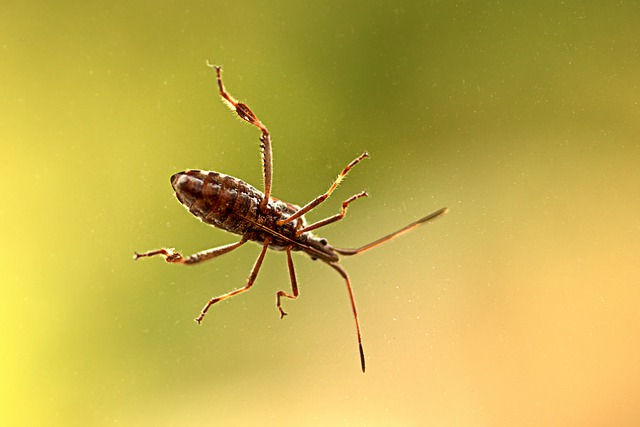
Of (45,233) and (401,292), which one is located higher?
(45,233)

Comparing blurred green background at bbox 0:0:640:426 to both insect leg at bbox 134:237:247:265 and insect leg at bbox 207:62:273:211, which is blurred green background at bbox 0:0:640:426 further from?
insect leg at bbox 134:237:247:265

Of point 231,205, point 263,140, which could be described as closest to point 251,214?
point 231,205

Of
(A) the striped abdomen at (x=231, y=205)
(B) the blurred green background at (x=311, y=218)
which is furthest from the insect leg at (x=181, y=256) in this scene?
(B) the blurred green background at (x=311, y=218)

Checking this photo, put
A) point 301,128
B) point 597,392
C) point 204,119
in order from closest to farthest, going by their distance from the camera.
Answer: point 597,392, point 204,119, point 301,128

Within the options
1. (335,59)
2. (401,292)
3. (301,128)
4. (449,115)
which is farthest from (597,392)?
(335,59)

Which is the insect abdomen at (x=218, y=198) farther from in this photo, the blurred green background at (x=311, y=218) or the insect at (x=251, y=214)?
the blurred green background at (x=311, y=218)

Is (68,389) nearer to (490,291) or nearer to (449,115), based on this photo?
(490,291)

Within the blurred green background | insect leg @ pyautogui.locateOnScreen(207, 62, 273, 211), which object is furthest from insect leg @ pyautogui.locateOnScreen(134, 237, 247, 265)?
the blurred green background
